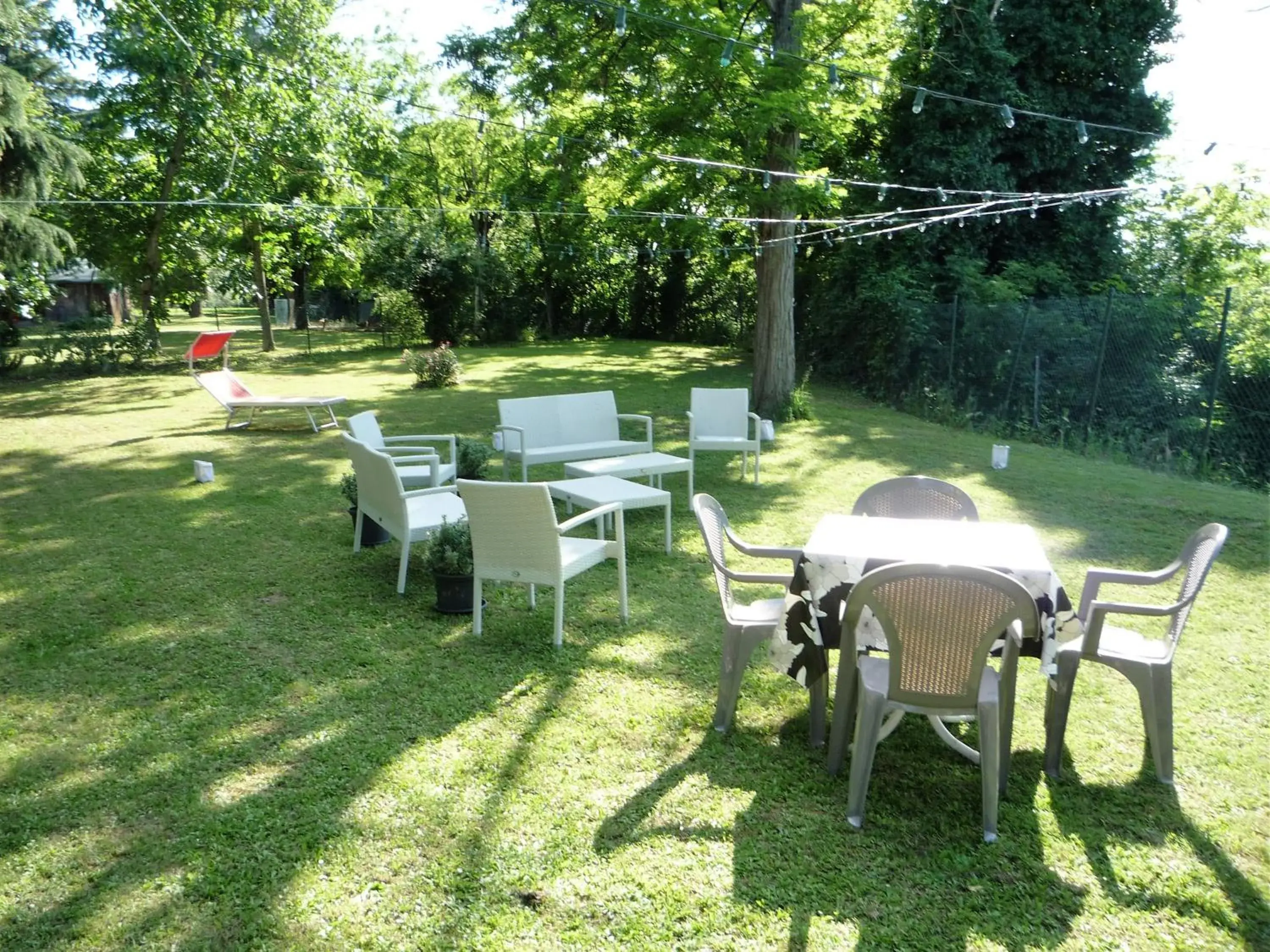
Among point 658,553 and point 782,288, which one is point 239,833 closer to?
point 658,553

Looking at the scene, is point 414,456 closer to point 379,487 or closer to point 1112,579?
point 379,487

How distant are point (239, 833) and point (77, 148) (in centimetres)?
1474

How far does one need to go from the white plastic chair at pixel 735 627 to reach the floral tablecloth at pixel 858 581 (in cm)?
12

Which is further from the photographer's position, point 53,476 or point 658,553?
point 53,476

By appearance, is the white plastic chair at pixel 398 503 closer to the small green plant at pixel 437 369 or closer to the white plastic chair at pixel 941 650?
the white plastic chair at pixel 941 650

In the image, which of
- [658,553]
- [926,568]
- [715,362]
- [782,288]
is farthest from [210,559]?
[715,362]

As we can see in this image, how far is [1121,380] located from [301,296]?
92.6 ft

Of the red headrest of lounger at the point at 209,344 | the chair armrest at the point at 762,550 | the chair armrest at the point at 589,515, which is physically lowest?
the chair armrest at the point at 589,515

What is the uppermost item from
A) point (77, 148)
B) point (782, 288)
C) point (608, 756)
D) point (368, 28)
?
point (368, 28)

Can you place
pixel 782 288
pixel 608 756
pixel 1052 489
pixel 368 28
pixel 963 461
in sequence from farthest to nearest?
1. pixel 368 28
2. pixel 782 288
3. pixel 963 461
4. pixel 1052 489
5. pixel 608 756

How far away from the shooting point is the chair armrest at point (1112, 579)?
358 centimetres

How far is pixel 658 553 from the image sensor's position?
6.52 m

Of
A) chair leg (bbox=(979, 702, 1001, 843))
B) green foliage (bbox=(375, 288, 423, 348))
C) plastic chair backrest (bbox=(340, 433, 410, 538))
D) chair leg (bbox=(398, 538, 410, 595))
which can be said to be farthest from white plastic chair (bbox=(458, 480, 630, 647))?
green foliage (bbox=(375, 288, 423, 348))

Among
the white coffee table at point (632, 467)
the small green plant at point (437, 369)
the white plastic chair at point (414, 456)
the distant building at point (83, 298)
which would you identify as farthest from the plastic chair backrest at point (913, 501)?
the distant building at point (83, 298)
